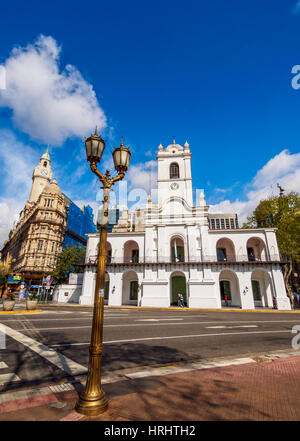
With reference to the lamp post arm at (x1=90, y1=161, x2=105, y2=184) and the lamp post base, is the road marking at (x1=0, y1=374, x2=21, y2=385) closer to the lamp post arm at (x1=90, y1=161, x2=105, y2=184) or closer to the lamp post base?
the lamp post base

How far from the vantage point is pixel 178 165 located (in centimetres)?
3294

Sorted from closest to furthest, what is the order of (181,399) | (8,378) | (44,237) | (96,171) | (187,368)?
(181,399) < (8,378) < (96,171) < (187,368) < (44,237)

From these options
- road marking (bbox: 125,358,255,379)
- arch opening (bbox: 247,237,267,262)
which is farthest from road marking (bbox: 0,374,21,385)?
arch opening (bbox: 247,237,267,262)

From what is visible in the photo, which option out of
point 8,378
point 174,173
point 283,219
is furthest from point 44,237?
point 8,378

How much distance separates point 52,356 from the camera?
5859mm

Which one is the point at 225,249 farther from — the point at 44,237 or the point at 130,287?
the point at 44,237

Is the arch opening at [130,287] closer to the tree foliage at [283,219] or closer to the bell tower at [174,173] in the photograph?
the bell tower at [174,173]

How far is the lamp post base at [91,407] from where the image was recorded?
3.00m

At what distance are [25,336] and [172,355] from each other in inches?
221

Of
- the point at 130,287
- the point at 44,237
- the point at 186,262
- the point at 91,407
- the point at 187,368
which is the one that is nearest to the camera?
the point at 91,407

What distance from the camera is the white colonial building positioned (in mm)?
24719

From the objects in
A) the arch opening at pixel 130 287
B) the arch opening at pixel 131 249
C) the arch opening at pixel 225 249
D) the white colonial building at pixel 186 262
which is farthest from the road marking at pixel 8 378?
A: the arch opening at pixel 225 249

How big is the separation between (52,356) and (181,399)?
3.94m

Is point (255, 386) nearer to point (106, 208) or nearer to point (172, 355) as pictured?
point (172, 355)
